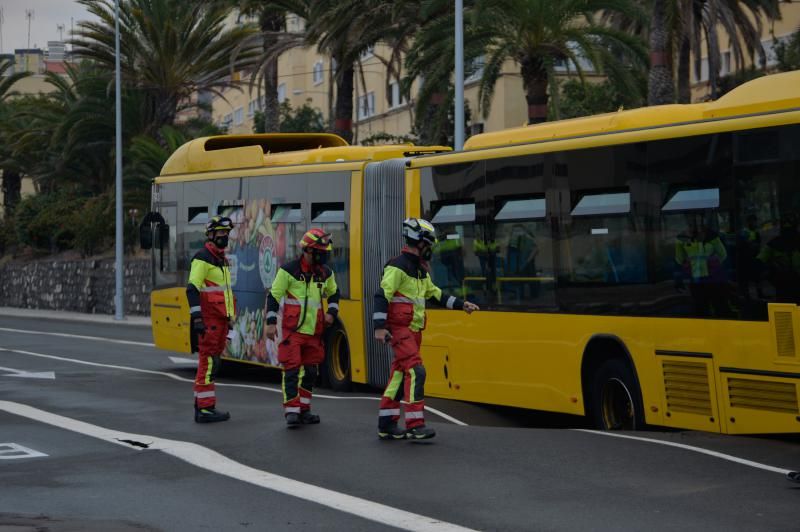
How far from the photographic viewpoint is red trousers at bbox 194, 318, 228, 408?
13.8 meters

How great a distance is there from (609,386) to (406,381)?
6.24 feet

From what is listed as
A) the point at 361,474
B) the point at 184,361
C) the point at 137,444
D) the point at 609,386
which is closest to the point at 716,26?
the point at 184,361

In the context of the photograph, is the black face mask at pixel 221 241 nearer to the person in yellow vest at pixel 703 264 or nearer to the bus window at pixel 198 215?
the person in yellow vest at pixel 703 264

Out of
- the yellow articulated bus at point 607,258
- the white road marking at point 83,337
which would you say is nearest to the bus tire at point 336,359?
the yellow articulated bus at point 607,258

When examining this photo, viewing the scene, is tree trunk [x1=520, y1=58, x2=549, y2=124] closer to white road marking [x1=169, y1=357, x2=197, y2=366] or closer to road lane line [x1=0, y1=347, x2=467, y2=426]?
white road marking [x1=169, y1=357, x2=197, y2=366]

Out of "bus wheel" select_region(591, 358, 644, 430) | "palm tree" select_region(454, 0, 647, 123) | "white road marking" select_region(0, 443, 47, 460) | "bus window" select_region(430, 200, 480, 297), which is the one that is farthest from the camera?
"palm tree" select_region(454, 0, 647, 123)

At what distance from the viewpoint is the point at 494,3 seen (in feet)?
89.5

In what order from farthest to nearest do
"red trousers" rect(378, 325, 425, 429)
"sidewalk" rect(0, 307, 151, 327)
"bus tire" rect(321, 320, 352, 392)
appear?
"sidewalk" rect(0, 307, 151, 327), "bus tire" rect(321, 320, 352, 392), "red trousers" rect(378, 325, 425, 429)

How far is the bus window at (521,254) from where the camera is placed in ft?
44.2

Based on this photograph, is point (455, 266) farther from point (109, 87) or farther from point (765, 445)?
point (109, 87)

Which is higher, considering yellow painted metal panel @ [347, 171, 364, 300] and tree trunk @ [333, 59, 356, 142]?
tree trunk @ [333, 59, 356, 142]

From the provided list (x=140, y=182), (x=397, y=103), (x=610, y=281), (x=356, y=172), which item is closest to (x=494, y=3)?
(x=356, y=172)

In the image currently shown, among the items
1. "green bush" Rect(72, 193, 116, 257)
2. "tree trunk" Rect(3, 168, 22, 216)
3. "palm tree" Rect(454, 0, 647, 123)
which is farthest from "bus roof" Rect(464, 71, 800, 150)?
"tree trunk" Rect(3, 168, 22, 216)

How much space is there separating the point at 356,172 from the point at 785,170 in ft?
24.9
